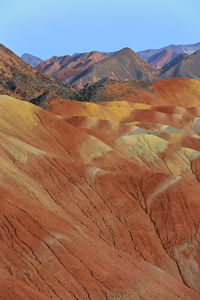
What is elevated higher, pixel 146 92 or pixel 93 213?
pixel 93 213

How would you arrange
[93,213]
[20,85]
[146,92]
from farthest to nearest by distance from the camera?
1. [146,92]
2. [20,85]
3. [93,213]

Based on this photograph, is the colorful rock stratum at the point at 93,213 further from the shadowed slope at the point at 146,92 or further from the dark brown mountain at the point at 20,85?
the shadowed slope at the point at 146,92

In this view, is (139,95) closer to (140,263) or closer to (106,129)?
(106,129)

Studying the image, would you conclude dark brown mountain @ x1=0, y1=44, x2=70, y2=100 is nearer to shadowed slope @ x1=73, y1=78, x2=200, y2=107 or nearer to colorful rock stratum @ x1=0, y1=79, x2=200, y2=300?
shadowed slope @ x1=73, y1=78, x2=200, y2=107

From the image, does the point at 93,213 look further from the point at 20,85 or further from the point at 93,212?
the point at 20,85

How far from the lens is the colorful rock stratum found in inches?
1551

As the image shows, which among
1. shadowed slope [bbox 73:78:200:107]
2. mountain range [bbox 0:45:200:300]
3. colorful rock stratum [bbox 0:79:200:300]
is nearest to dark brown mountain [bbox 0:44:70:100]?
shadowed slope [bbox 73:78:200:107]

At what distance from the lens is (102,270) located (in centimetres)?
4088

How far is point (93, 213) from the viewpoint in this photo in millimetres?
54844

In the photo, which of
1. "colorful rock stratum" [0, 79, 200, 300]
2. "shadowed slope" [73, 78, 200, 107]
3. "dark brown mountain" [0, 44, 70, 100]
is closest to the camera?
"colorful rock stratum" [0, 79, 200, 300]

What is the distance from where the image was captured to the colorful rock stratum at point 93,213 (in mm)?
39406

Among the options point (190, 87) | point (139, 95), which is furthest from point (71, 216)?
point (190, 87)

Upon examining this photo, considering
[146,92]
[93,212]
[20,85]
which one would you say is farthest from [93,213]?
[146,92]

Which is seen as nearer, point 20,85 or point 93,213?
point 93,213
